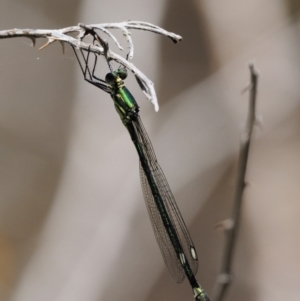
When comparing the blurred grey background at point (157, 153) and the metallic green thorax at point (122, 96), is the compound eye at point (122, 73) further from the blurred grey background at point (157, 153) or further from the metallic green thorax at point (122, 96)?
the blurred grey background at point (157, 153)

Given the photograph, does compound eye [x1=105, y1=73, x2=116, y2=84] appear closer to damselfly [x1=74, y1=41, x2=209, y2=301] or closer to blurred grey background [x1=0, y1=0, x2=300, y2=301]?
damselfly [x1=74, y1=41, x2=209, y2=301]

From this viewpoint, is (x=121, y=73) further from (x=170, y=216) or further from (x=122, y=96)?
(x=170, y=216)

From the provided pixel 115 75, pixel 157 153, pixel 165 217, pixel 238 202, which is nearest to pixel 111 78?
pixel 115 75

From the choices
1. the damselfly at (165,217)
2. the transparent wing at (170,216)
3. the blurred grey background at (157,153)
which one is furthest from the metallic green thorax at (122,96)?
the blurred grey background at (157,153)

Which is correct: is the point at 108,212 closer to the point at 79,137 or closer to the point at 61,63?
the point at 79,137

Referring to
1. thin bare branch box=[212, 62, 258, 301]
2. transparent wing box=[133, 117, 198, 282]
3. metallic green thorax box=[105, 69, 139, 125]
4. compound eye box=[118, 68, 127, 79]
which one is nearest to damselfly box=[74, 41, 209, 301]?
transparent wing box=[133, 117, 198, 282]
